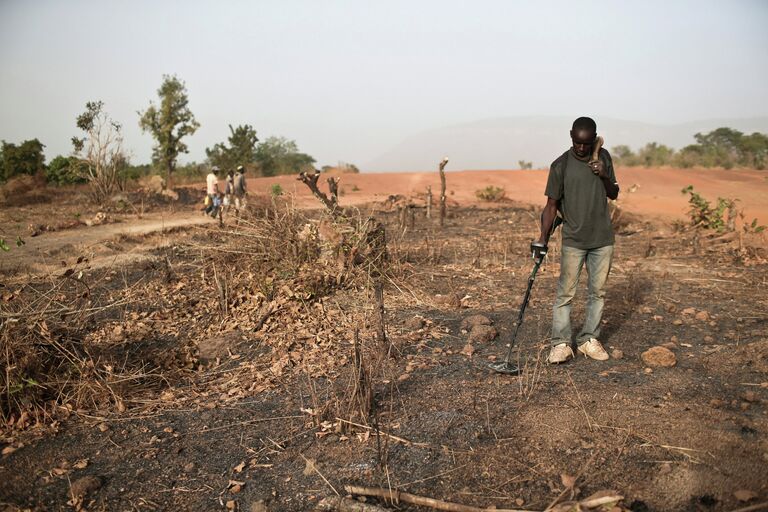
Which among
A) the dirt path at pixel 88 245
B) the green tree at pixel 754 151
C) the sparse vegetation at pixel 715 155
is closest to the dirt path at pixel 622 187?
the sparse vegetation at pixel 715 155

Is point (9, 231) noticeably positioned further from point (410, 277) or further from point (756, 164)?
point (756, 164)

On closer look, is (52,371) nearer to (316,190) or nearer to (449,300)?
(316,190)

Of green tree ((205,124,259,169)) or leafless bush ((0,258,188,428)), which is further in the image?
green tree ((205,124,259,169))

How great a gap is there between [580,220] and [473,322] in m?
1.47

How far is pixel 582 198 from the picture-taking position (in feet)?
13.8

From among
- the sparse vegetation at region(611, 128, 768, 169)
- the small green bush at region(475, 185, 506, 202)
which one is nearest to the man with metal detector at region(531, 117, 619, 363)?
the small green bush at region(475, 185, 506, 202)

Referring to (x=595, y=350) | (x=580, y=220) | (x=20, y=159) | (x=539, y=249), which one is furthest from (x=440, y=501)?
(x=20, y=159)

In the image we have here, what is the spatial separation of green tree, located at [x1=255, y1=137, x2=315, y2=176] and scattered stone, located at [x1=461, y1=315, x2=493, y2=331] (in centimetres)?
2515

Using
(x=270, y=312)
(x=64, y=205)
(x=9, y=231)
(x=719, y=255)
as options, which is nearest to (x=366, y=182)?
(x=64, y=205)

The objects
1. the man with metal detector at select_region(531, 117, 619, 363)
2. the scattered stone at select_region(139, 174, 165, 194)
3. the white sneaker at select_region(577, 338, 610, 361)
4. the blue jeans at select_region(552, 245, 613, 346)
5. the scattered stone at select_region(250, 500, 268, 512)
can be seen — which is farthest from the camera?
the scattered stone at select_region(139, 174, 165, 194)

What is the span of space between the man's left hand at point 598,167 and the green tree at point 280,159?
2635 centimetres

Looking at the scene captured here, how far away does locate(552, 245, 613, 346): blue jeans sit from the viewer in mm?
4281

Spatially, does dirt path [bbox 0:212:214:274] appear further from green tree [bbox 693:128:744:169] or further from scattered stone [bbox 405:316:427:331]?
green tree [bbox 693:128:744:169]

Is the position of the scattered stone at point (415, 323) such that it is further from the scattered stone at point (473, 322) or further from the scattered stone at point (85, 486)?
the scattered stone at point (85, 486)
